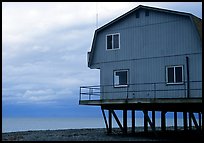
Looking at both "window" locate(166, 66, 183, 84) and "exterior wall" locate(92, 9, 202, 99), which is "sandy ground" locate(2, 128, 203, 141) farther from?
"window" locate(166, 66, 183, 84)

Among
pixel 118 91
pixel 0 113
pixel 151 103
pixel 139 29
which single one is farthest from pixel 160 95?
pixel 0 113

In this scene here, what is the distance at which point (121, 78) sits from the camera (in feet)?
86.4

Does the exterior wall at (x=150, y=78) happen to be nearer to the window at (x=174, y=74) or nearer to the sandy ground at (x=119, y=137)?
the window at (x=174, y=74)

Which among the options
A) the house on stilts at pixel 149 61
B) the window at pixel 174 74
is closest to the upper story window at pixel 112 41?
the house on stilts at pixel 149 61

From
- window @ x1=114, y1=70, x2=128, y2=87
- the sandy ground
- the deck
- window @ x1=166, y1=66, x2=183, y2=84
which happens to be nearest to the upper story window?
window @ x1=114, y1=70, x2=128, y2=87

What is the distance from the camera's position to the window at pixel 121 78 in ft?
85.3

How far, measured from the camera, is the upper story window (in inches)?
1056

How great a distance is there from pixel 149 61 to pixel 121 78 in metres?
2.31

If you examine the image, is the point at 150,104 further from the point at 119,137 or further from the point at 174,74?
the point at 119,137

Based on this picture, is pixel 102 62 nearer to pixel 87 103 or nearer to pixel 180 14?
pixel 87 103

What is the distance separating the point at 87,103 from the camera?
27.0 m

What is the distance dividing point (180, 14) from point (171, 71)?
3.47m

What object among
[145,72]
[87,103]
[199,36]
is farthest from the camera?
[87,103]

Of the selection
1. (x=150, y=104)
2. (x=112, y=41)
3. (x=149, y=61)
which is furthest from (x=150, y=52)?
(x=150, y=104)
